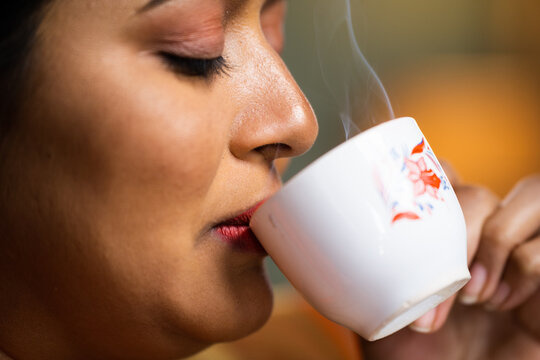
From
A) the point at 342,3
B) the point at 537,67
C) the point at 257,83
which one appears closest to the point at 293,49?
the point at 537,67

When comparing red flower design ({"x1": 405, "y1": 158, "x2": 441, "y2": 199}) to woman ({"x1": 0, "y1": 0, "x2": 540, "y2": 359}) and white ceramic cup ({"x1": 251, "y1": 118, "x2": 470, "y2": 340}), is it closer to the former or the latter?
white ceramic cup ({"x1": 251, "y1": 118, "x2": 470, "y2": 340})

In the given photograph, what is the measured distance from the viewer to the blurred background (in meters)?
3.26

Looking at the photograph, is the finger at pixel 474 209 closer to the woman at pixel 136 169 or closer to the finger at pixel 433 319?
the finger at pixel 433 319

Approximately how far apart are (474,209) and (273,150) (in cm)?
45

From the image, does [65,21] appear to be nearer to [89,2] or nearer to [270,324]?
[89,2]

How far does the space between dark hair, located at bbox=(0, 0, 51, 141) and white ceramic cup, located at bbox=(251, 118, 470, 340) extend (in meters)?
0.30

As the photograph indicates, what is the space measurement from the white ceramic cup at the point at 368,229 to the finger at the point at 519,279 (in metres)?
0.36

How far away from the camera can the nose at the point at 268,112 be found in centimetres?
74

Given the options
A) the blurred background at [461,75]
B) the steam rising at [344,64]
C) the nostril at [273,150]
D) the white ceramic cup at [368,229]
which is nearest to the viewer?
the white ceramic cup at [368,229]

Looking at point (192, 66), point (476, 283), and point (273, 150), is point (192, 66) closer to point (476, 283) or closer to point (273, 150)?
point (273, 150)

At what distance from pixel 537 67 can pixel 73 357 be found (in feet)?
11.1

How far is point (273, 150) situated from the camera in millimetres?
763

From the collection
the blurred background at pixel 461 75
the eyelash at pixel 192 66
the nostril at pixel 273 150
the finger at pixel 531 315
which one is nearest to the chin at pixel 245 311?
the nostril at pixel 273 150

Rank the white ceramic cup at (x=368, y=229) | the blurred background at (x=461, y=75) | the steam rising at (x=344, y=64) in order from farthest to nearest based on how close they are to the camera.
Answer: the blurred background at (x=461, y=75), the steam rising at (x=344, y=64), the white ceramic cup at (x=368, y=229)
